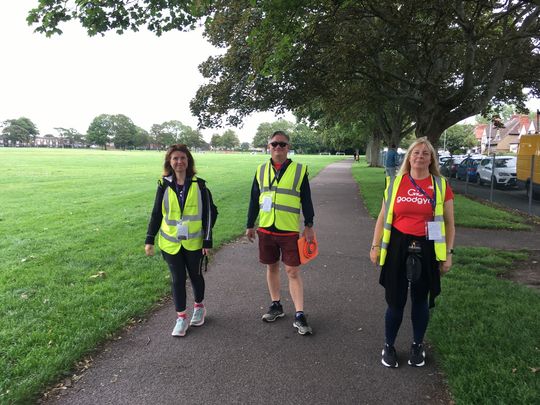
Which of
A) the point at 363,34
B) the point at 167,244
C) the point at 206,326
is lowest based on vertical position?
the point at 206,326

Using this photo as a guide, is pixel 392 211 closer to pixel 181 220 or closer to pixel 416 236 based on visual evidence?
pixel 416 236

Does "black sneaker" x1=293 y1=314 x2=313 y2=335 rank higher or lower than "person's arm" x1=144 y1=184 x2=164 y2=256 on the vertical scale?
lower

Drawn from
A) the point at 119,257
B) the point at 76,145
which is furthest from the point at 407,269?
the point at 76,145

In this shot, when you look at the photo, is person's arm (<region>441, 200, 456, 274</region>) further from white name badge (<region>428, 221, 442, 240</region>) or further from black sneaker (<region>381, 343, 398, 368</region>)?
black sneaker (<region>381, 343, 398, 368</region>)

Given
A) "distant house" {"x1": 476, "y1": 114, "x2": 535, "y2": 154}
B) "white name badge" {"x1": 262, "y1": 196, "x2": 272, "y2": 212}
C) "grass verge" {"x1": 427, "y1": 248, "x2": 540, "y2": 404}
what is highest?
"distant house" {"x1": 476, "y1": 114, "x2": 535, "y2": 154}

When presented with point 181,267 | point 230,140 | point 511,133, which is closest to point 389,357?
point 181,267

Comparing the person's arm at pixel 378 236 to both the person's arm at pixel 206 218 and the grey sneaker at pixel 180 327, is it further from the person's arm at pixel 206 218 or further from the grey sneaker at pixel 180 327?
the grey sneaker at pixel 180 327

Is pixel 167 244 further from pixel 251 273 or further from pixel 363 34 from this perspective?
pixel 363 34

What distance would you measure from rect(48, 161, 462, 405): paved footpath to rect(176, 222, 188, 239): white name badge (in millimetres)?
957

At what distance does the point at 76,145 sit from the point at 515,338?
168 metres

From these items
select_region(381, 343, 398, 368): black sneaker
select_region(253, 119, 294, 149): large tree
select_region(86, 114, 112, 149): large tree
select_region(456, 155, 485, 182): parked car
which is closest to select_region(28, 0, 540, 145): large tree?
select_region(381, 343, 398, 368): black sneaker

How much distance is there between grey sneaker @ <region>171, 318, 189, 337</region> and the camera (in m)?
3.90

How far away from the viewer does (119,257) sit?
6.54 metres

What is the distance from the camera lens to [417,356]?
3420 mm
